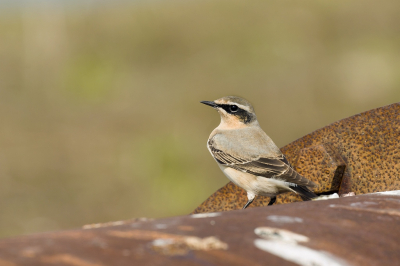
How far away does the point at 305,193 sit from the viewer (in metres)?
4.51

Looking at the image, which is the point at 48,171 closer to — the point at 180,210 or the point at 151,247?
the point at 180,210

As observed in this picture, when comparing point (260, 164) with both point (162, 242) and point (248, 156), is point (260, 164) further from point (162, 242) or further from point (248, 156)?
point (162, 242)

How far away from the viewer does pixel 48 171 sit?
377 inches

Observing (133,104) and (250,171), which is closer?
(250,171)

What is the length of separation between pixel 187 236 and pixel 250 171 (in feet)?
14.7

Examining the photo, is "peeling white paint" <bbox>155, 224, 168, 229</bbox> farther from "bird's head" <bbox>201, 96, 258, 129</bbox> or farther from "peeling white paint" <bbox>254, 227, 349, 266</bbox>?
"bird's head" <bbox>201, 96, 258, 129</bbox>

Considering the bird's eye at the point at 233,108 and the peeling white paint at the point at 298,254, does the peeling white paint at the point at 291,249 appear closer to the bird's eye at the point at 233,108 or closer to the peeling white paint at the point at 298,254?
the peeling white paint at the point at 298,254

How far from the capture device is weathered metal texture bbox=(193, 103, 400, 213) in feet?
11.4

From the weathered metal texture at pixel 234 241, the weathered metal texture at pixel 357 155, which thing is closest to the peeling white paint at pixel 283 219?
the weathered metal texture at pixel 234 241

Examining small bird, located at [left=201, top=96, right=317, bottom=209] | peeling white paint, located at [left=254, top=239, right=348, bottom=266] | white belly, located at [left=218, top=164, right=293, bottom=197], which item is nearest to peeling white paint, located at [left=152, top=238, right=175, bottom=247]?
peeling white paint, located at [left=254, top=239, right=348, bottom=266]

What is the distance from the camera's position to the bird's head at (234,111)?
6480 millimetres

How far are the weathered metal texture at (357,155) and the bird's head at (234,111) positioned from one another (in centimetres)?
264

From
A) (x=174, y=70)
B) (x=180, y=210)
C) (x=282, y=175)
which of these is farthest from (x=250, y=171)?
(x=174, y=70)

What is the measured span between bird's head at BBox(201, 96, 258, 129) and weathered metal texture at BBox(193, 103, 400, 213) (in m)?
2.64
